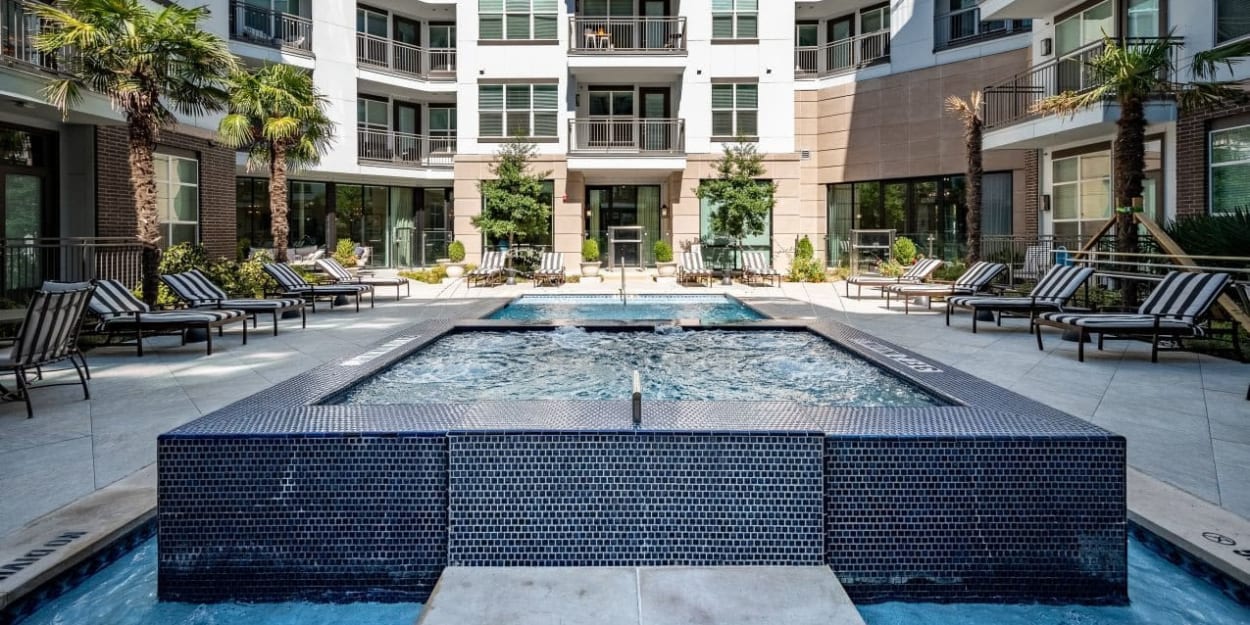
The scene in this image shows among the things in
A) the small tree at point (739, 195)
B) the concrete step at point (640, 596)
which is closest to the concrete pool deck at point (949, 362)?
the concrete step at point (640, 596)

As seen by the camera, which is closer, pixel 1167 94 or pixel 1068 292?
pixel 1068 292

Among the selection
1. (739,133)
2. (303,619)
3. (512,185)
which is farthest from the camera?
(739,133)

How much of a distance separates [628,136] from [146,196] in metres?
15.5

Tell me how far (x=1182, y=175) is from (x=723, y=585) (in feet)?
50.0

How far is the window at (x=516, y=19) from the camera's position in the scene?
23594 millimetres

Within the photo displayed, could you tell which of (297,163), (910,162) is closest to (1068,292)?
(910,162)

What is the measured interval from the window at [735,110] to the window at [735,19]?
1516 mm

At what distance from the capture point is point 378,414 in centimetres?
370

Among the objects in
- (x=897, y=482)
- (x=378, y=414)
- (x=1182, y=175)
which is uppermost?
(x=1182, y=175)

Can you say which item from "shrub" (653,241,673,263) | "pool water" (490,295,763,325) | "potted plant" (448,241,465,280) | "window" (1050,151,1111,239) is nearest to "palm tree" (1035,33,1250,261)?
"window" (1050,151,1111,239)

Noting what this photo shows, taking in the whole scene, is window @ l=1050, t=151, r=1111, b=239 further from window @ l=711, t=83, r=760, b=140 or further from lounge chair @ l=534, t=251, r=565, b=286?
lounge chair @ l=534, t=251, r=565, b=286

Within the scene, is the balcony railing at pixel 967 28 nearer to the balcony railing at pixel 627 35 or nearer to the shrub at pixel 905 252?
the shrub at pixel 905 252

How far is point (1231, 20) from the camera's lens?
13391 millimetres

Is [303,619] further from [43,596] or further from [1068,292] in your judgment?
[1068,292]
